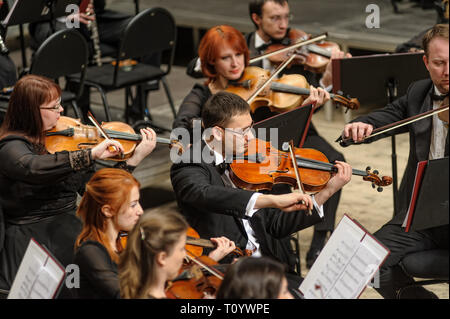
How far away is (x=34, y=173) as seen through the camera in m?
2.76

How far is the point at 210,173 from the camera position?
113 inches

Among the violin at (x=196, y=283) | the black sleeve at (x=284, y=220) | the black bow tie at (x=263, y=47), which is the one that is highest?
the black bow tie at (x=263, y=47)

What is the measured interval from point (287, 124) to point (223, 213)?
0.55m

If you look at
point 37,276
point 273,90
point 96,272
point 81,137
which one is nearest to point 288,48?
point 273,90

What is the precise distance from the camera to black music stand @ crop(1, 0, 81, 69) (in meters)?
3.89

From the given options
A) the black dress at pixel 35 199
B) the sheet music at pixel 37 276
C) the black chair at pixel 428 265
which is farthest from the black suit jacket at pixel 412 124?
the sheet music at pixel 37 276

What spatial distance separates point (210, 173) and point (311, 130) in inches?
47.5

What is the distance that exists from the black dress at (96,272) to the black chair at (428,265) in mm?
1147

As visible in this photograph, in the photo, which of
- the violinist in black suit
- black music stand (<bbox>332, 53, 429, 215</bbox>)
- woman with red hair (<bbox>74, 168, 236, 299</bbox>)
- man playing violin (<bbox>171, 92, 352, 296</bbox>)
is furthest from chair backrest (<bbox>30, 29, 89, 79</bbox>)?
woman with red hair (<bbox>74, 168, 236, 299</bbox>)

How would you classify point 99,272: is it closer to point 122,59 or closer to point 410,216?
point 410,216

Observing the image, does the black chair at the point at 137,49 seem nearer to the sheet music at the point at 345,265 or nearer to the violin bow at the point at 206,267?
the violin bow at the point at 206,267

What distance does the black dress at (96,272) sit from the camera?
225cm

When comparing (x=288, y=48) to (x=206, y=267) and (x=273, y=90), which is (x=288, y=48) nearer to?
(x=273, y=90)
